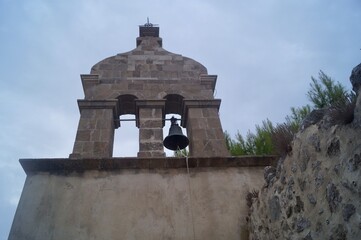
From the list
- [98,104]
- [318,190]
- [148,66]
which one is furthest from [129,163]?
[148,66]

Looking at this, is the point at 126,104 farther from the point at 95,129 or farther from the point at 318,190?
the point at 318,190

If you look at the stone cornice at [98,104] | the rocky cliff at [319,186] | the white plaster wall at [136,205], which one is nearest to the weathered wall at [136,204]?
the white plaster wall at [136,205]

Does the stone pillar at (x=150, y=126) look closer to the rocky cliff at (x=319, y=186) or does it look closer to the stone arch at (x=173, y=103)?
the stone arch at (x=173, y=103)

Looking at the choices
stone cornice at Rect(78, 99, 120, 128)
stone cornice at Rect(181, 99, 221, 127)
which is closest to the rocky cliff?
stone cornice at Rect(181, 99, 221, 127)

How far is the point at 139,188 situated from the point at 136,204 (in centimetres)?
20

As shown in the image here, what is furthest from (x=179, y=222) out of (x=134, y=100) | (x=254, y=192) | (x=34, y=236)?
(x=134, y=100)

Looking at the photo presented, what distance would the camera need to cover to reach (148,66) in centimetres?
586

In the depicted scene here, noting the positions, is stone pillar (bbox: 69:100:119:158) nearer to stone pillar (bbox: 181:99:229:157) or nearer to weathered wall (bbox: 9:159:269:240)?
weathered wall (bbox: 9:159:269:240)

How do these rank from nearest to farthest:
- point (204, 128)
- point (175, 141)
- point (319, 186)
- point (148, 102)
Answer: point (319, 186), point (175, 141), point (204, 128), point (148, 102)

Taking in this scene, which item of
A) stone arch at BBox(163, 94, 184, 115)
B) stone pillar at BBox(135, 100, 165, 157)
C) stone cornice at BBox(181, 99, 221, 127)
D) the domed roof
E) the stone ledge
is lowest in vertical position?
the stone ledge

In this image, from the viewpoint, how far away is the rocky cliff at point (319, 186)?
5.67 feet

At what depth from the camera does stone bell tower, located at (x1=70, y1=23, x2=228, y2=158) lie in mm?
4461

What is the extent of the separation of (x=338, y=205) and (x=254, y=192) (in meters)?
1.85

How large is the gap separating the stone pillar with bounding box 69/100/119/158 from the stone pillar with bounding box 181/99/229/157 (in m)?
1.21
